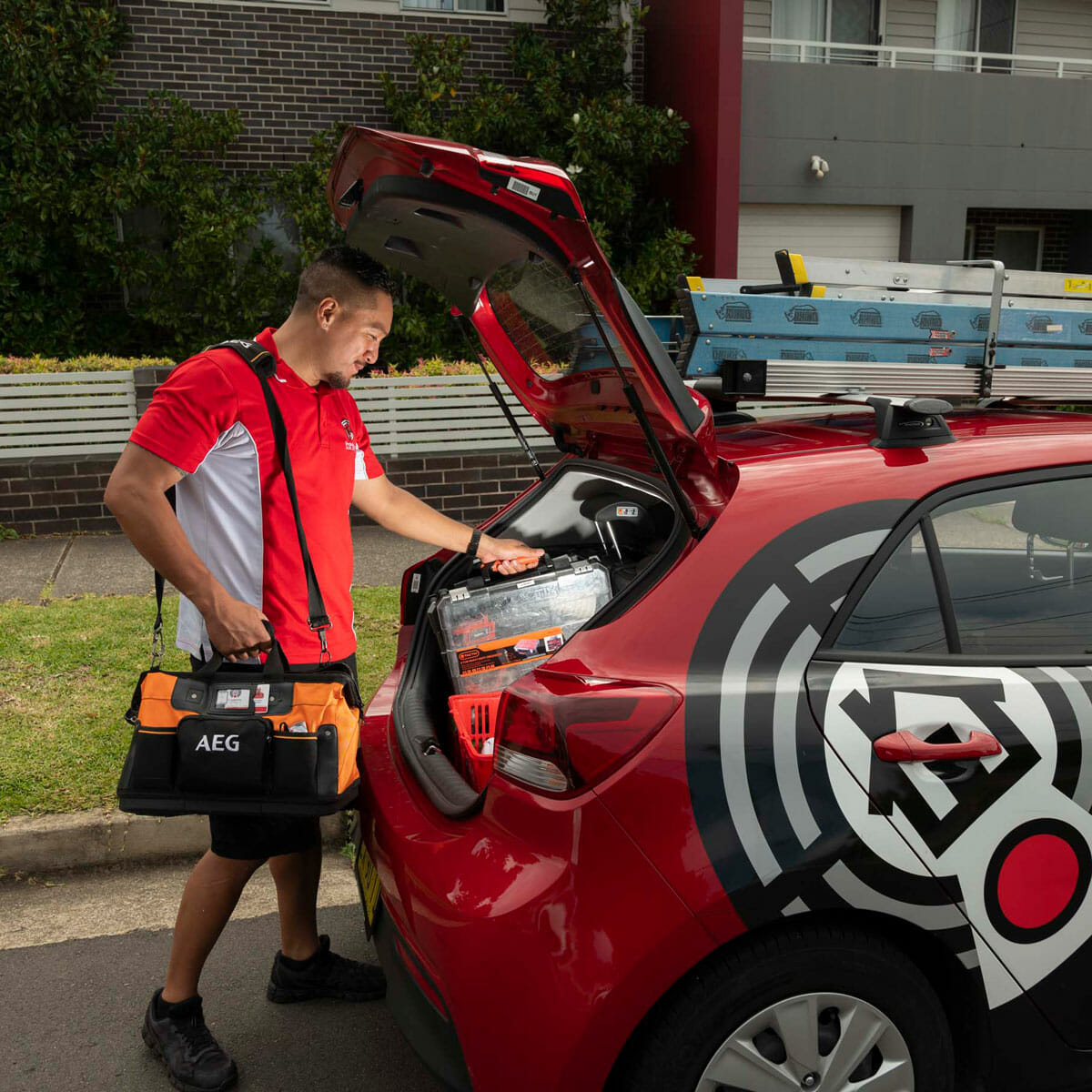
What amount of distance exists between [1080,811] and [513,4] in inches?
447

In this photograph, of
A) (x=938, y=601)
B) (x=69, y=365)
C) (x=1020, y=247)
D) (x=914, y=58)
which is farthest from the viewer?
(x=1020, y=247)

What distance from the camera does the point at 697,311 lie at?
3.24 meters

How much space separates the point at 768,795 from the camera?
75.2 inches

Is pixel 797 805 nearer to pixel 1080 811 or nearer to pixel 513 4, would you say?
pixel 1080 811

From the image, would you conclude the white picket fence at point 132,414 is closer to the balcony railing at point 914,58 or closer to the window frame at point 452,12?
the window frame at point 452,12

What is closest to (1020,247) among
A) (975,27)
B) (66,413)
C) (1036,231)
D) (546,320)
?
(1036,231)

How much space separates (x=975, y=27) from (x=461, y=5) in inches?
269

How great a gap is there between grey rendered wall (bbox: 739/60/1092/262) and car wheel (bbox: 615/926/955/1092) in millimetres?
11028

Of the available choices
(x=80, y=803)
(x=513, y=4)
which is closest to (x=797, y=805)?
(x=80, y=803)

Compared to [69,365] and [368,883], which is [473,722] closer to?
[368,883]

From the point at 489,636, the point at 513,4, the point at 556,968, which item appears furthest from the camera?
the point at 513,4

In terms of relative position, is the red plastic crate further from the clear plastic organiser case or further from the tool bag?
the tool bag

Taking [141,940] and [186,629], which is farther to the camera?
[141,940]

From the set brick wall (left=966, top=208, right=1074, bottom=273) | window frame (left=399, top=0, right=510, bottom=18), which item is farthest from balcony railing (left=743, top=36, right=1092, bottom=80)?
window frame (left=399, top=0, right=510, bottom=18)
